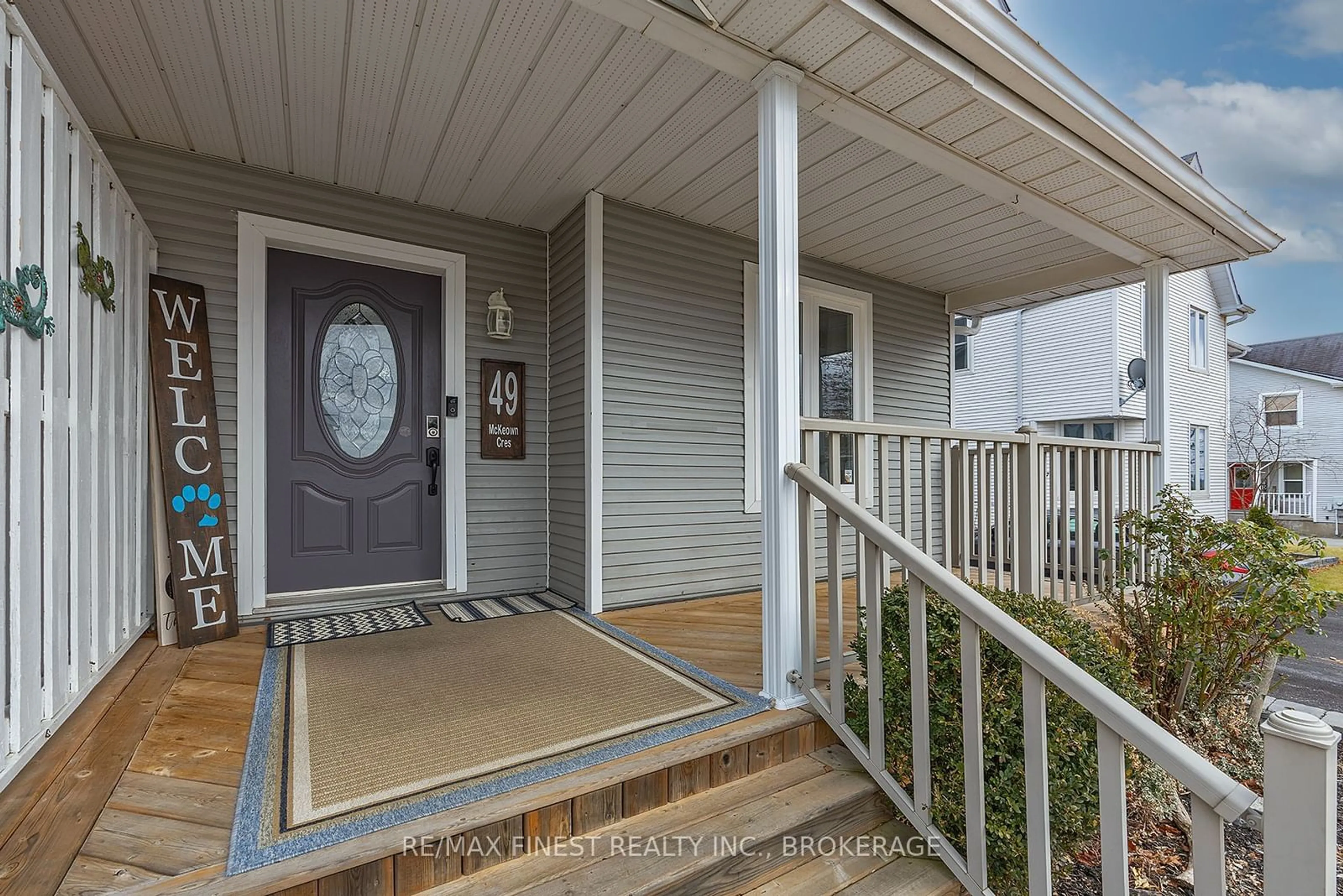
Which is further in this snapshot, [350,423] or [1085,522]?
[1085,522]

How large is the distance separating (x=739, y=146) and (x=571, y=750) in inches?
109

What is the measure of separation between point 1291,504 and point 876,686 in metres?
17.6

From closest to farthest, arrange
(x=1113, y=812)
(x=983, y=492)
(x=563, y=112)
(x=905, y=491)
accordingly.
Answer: (x=1113, y=812) < (x=905, y=491) < (x=563, y=112) < (x=983, y=492)

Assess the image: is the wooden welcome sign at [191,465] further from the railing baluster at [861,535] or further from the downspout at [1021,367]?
the downspout at [1021,367]

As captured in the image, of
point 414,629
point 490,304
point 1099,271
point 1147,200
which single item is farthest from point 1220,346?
point 414,629

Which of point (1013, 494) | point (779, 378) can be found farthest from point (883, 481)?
point (1013, 494)

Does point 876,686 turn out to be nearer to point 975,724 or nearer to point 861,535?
point 975,724

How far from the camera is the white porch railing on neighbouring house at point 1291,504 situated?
42.8 ft

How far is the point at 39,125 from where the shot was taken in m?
1.72

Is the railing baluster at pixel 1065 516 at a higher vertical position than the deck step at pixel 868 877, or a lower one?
higher

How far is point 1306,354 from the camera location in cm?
1683

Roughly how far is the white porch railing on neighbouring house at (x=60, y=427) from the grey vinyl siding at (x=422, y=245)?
44 cm

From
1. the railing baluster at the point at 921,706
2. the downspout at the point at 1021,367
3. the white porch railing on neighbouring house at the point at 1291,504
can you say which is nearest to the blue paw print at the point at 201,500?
the railing baluster at the point at 921,706

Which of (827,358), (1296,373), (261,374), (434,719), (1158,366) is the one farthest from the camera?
(1296,373)
